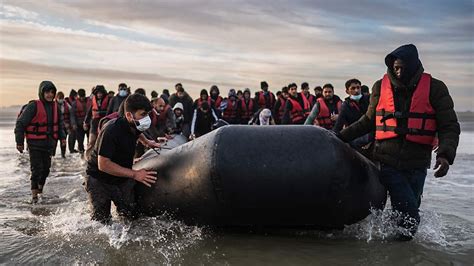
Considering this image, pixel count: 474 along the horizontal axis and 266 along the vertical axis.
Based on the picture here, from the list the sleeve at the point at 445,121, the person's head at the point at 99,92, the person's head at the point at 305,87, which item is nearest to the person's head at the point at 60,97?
the person's head at the point at 99,92

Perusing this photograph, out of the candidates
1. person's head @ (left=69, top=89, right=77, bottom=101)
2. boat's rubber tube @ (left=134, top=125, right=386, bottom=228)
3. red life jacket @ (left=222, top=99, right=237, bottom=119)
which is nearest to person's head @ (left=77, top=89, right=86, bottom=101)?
person's head @ (left=69, top=89, right=77, bottom=101)

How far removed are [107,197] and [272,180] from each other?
1.67 m

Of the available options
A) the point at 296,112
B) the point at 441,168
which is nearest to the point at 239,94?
the point at 296,112

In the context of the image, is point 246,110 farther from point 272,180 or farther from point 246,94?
point 272,180

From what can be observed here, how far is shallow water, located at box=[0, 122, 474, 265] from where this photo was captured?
3811 mm

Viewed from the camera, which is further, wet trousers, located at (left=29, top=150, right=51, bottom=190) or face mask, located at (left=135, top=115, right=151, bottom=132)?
wet trousers, located at (left=29, top=150, right=51, bottom=190)

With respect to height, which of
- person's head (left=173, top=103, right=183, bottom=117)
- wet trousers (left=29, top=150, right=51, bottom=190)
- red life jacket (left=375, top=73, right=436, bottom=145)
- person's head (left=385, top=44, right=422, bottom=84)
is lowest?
wet trousers (left=29, top=150, right=51, bottom=190)

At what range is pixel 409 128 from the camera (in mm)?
4109

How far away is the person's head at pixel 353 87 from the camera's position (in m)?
6.27

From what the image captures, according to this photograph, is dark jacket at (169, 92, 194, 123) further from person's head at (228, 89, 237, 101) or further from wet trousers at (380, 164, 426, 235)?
wet trousers at (380, 164, 426, 235)

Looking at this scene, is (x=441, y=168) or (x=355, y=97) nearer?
(x=441, y=168)

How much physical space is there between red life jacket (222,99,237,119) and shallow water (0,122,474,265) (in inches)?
337

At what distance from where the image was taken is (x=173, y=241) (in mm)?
4246

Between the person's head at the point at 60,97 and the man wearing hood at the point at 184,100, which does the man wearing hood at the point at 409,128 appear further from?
the person's head at the point at 60,97
